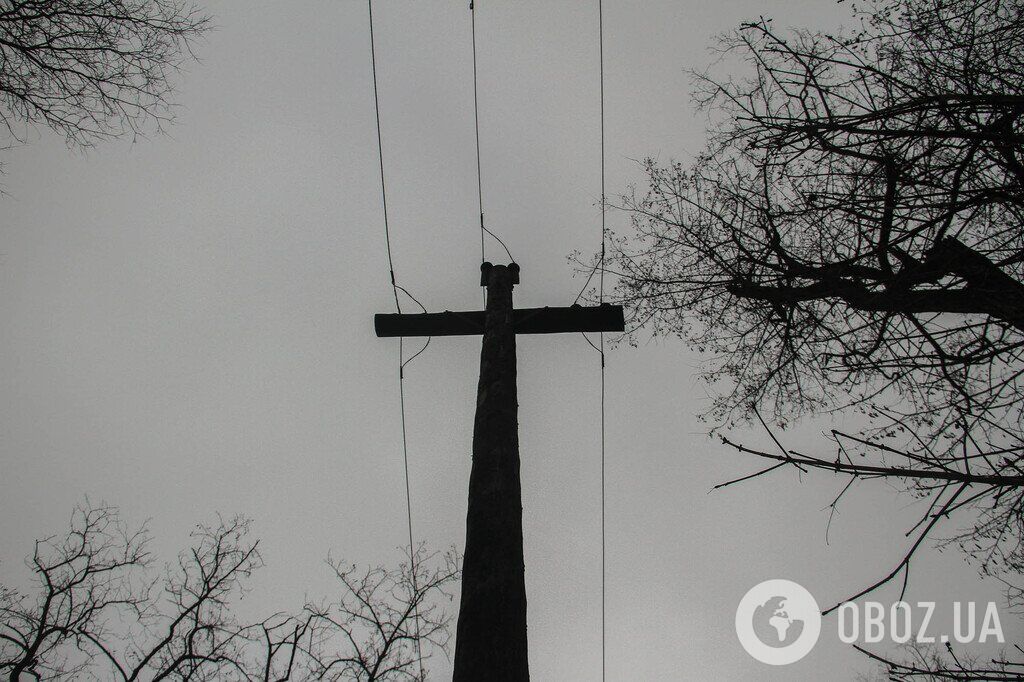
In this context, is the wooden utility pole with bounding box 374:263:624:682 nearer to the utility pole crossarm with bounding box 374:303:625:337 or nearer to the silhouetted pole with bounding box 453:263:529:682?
the silhouetted pole with bounding box 453:263:529:682

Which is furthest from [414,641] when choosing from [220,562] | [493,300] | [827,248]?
[827,248]

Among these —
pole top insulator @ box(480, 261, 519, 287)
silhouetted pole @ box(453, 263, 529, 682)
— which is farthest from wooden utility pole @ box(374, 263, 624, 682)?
pole top insulator @ box(480, 261, 519, 287)

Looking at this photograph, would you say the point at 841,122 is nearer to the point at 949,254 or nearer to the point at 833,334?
the point at 949,254

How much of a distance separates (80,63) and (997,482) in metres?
5.91

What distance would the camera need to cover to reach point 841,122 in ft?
8.38

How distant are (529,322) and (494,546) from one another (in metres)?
2.84

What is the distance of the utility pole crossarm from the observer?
5465mm

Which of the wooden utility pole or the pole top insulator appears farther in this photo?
the pole top insulator

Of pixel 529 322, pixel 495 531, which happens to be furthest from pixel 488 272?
pixel 495 531

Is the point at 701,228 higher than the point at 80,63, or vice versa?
the point at 80,63

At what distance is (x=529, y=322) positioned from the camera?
5.38 metres

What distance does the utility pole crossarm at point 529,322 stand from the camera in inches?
215

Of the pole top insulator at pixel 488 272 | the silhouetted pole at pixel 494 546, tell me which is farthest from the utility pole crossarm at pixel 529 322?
the silhouetted pole at pixel 494 546

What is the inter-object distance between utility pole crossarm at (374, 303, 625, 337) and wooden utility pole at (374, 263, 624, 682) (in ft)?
2.50
